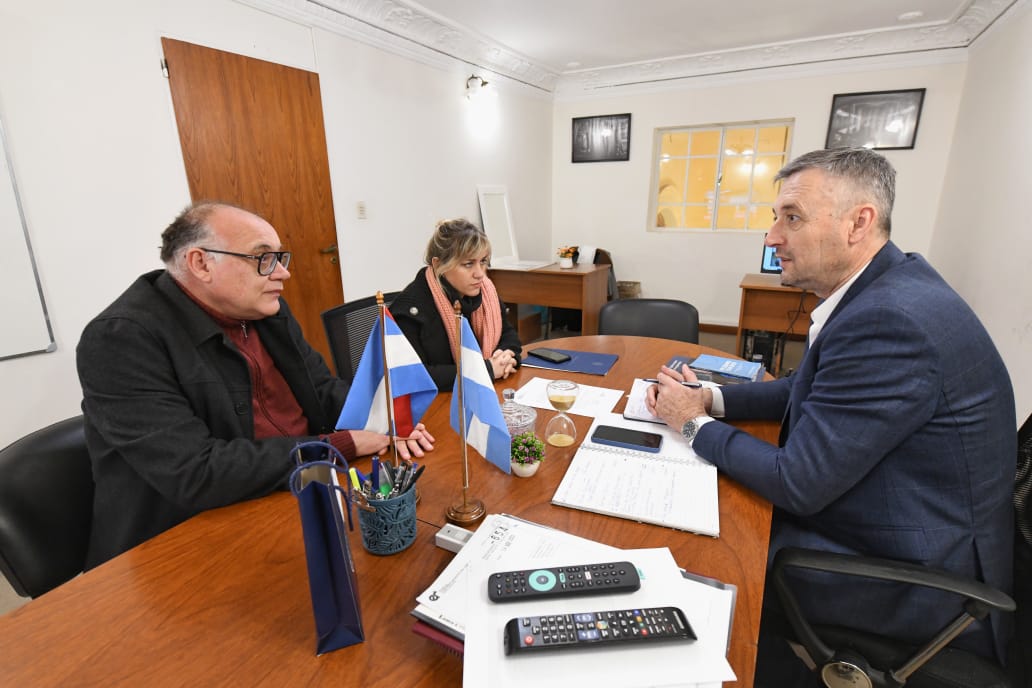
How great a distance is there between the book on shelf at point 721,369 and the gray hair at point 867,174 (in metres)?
0.65

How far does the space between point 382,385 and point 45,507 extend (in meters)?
0.73

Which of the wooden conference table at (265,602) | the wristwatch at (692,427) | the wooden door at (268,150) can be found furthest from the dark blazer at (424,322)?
the wooden door at (268,150)

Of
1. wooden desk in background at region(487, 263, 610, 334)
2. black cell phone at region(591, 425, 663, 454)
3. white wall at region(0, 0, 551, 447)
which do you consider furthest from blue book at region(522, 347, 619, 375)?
wooden desk in background at region(487, 263, 610, 334)

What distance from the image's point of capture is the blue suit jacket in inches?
36.3

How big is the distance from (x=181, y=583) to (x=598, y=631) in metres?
0.65

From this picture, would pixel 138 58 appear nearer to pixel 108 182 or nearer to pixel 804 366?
pixel 108 182

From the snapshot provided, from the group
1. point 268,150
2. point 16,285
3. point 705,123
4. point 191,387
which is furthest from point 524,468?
point 705,123

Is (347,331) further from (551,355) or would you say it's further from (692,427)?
(692,427)

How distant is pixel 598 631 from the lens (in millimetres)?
589

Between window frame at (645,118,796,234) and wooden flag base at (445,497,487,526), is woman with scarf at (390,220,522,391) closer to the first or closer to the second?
wooden flag base at (445,497,487,526)

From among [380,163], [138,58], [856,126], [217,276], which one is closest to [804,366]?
[217,276]

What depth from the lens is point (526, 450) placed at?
3.43 ft

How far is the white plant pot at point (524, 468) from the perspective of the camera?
1.05 meters

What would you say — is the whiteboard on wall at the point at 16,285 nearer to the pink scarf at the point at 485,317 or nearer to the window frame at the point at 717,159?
the pink scarf at the point at 485,317
